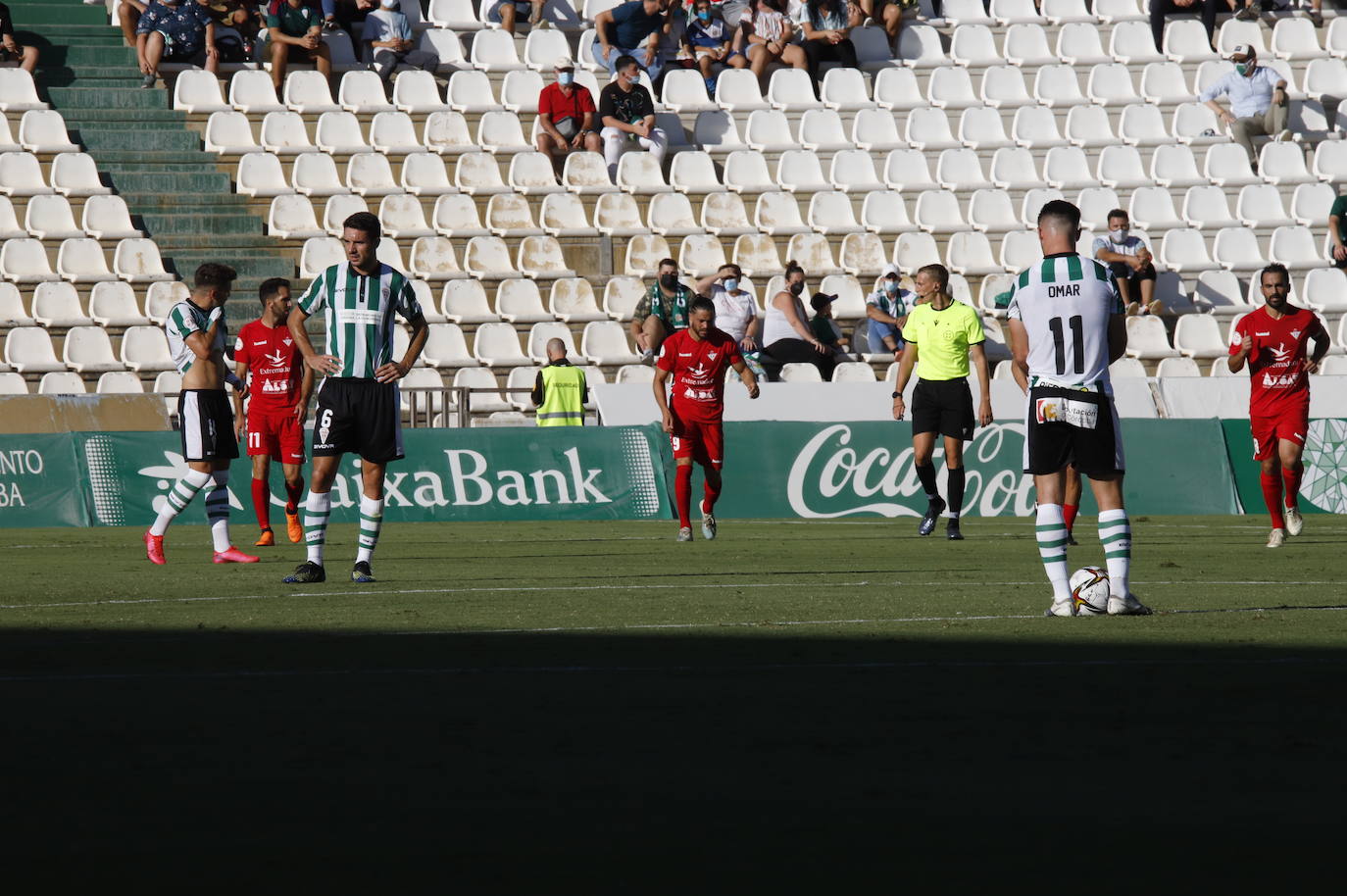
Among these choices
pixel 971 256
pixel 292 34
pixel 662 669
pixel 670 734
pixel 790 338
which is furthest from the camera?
pixel 292 34

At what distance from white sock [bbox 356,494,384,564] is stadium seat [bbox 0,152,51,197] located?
14.7 metres

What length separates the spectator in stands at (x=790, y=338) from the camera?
2248 cm

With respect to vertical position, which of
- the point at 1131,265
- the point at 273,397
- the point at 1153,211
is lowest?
the point at 273,397

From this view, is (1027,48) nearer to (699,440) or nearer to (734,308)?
(734,308)

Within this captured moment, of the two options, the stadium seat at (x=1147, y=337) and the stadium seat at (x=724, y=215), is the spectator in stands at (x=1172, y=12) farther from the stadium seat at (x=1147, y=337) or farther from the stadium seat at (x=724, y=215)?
the stadium seat at (x=724, y=215)

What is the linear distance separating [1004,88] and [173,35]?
11.6 m

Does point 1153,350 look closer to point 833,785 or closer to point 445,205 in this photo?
point 445,205

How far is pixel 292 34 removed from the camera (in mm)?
26094

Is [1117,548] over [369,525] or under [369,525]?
under

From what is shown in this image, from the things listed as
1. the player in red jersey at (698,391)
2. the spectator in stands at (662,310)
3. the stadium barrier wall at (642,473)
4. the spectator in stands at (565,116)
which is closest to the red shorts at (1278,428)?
the player in red jersey at (698,391)

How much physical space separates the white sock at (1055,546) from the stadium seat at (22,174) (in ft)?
60.0

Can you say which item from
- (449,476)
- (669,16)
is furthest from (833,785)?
(669,16)

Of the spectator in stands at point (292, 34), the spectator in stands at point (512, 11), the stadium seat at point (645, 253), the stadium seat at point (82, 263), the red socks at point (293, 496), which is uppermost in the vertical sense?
the spectator in stands at point (512, 11)

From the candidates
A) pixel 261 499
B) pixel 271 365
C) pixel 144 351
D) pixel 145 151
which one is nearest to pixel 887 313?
pixel 144 351
